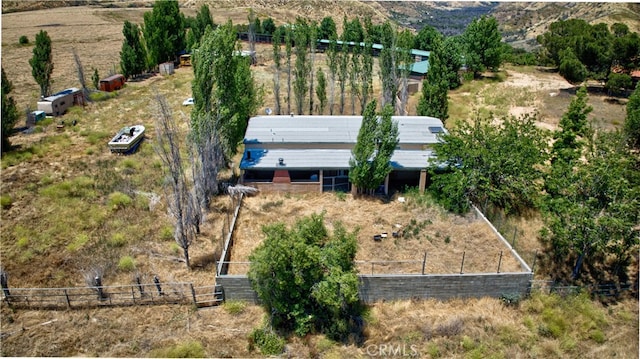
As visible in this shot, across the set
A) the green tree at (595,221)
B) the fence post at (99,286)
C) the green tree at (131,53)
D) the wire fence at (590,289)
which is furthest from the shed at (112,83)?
the wire fence at (590,289)

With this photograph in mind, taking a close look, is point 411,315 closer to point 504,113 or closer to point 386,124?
point 386,124

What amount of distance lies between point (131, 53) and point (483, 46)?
44878mm

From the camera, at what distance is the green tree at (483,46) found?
56156 millimetres

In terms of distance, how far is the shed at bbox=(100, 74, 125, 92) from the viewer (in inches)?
2025

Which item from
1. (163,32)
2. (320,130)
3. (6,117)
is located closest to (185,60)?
(163,32)

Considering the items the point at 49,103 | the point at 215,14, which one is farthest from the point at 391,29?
the point at 215,14

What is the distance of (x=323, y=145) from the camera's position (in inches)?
1262

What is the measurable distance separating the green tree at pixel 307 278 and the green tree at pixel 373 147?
30.7 feet

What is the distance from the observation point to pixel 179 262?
23.8 metres

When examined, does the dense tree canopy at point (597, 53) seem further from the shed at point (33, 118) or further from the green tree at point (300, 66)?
the shed at point (33, 118)

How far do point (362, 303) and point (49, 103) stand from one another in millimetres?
37419

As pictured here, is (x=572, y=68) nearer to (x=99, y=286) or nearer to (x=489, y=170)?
(x=489, y=170)

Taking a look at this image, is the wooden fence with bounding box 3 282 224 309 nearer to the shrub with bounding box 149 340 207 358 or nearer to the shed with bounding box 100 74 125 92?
Answer: the shrub with bounding box 149 340 207 358

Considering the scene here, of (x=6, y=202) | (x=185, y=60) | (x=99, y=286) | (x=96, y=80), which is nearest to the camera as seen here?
(x=99, y=286)
